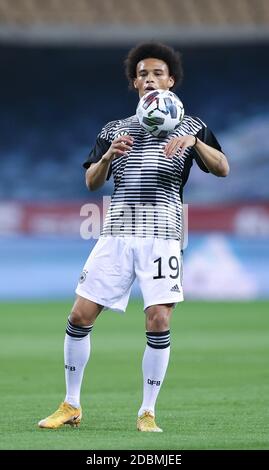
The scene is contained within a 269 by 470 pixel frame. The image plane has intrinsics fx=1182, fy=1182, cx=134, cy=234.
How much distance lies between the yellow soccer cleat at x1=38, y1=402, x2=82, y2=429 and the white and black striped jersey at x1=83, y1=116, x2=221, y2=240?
1.22 m

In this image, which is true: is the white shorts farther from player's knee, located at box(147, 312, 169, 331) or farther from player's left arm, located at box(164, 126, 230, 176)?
player's left arm, located at box(164, 126, 230, 176)

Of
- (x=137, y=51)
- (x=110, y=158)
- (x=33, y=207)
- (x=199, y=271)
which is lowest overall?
(x=110, y=158)

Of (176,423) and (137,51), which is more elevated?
(137,51)

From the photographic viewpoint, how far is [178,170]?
26.4 feet

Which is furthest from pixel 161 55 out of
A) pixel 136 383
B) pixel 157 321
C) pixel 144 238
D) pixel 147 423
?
pixel 136 383

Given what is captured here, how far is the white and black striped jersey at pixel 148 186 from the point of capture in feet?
26.1

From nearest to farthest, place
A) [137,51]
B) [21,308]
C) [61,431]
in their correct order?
1. [61,431]
2. [137,51]
3. [21,308]

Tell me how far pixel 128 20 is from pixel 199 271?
8.52m

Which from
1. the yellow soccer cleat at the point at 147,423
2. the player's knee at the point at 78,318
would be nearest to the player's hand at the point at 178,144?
the player's knee at the point at 78,318

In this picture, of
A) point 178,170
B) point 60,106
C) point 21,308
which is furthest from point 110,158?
point 60,106

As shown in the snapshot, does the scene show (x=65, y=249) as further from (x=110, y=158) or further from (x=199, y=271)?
(x=110, y=158)

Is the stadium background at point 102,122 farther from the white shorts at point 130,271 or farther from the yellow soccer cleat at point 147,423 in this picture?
the yellow soccer cleat at point 147,423

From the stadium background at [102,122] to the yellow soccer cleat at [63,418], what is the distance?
14012mm
